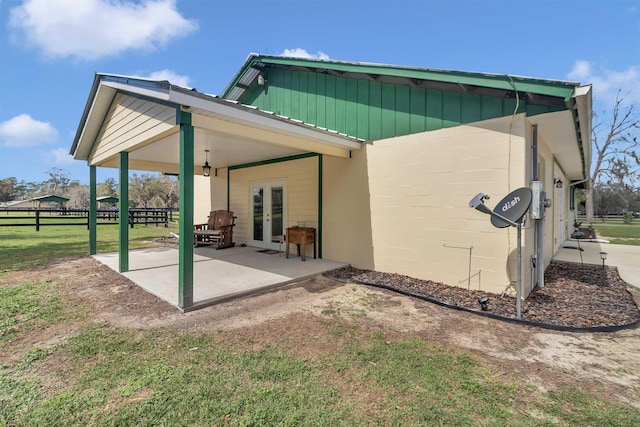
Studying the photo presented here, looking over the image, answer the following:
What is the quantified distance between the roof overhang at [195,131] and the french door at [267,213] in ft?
3.02

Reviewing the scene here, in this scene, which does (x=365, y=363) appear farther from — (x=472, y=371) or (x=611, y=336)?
(x=611, y=336)

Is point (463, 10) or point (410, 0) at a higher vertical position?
point (410, 0)

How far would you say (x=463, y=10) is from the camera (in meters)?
6.32

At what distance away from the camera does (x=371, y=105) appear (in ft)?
20.1

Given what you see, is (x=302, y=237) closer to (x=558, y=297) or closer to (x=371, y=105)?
(x=371, y=105)

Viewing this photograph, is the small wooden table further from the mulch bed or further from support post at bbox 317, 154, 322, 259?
the mulch bed

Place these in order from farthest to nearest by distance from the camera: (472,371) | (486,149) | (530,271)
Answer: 1. (530,271)
2. (486,149)
3. (472,371)

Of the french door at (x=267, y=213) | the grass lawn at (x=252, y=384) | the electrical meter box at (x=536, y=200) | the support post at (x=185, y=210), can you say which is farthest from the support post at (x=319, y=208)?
the electrical meter box at (x=536, y=200)

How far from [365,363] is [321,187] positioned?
484 cm

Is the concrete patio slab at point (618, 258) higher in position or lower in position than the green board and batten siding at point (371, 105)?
lower

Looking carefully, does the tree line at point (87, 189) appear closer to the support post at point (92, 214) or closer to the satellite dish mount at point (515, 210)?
the support post at point (92, 214)

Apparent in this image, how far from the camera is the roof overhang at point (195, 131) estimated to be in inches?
148

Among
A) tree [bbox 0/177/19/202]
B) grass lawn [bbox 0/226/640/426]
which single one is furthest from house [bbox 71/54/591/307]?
tree [bbox 0/177/19/202]

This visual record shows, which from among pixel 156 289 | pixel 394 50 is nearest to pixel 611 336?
pixel 156 289
